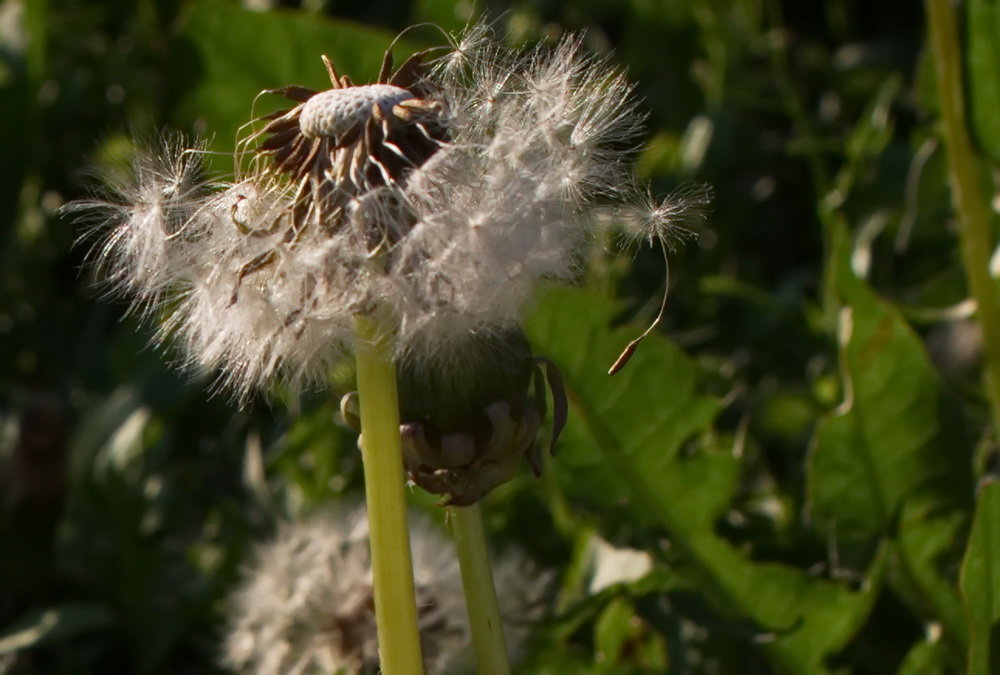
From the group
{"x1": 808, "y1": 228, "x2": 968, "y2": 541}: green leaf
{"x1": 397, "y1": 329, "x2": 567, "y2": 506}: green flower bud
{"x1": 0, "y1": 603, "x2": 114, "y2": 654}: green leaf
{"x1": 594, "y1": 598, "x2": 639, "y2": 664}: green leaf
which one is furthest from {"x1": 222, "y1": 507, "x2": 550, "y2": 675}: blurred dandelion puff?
{"x1": 397, "y1": 329, "x2": 567, "y2": 506}: green flower bud

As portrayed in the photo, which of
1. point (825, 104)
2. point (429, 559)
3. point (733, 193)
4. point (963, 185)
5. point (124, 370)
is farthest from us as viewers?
point (825, 104)

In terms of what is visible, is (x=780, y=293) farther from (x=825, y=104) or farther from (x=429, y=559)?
(x=429, y=559)

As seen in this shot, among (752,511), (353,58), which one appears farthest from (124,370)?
(752,511)

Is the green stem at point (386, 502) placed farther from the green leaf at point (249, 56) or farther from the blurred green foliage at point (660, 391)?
the green leaf at point (249, 56)

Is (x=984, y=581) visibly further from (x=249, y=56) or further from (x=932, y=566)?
(x=249, y=56)

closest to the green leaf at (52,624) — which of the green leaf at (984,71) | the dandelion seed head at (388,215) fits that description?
the dandelion seed head at (388,215)

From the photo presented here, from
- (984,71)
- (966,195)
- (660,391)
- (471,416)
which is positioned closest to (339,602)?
(660,391)

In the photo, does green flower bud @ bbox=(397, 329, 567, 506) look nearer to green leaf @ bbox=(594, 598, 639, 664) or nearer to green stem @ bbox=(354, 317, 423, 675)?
green stem @ bbox=(354, 317, 423, 675)
